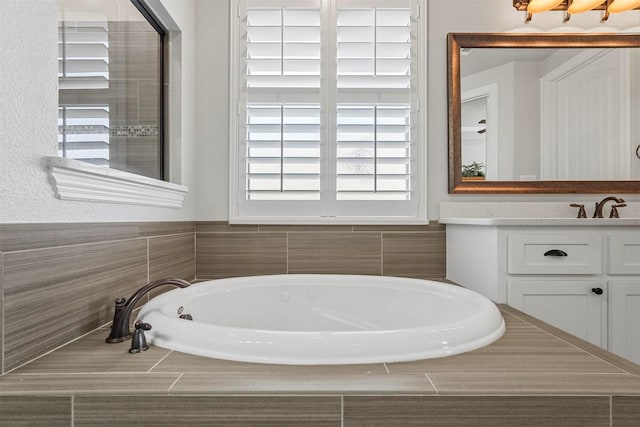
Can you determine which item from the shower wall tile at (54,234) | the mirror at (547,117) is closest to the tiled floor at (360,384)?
the shower wall tile at (54,234)

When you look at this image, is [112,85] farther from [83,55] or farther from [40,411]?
[40,411]

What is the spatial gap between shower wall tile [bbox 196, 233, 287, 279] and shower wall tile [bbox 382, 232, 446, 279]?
59 cm

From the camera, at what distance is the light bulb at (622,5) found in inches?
74.7

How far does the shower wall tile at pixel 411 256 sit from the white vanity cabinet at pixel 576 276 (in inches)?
18.2

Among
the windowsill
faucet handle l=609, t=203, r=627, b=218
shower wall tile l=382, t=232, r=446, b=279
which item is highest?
the windowsill

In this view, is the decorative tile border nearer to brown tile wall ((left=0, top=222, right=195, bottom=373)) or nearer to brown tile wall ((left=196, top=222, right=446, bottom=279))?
brown tile wall ((left=0, top=222, right=195, bottom=373))

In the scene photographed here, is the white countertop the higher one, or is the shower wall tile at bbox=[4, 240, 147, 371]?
the white countertop

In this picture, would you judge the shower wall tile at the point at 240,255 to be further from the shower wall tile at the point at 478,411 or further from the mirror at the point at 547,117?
the shower wall tile at the point at 478,411

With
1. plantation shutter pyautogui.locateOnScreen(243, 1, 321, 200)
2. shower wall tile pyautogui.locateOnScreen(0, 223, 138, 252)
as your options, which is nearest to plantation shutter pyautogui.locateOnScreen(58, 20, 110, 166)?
shower wall tile pyautogui.locateOnScreen(0, 223, 138, 252)

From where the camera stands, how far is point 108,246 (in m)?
1.22

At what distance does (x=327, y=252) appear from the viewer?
202 cm

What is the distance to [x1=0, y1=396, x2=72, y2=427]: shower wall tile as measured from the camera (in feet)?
2.39

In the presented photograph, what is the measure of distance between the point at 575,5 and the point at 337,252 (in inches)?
73.3

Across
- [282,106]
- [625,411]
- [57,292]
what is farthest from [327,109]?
[625,411]
